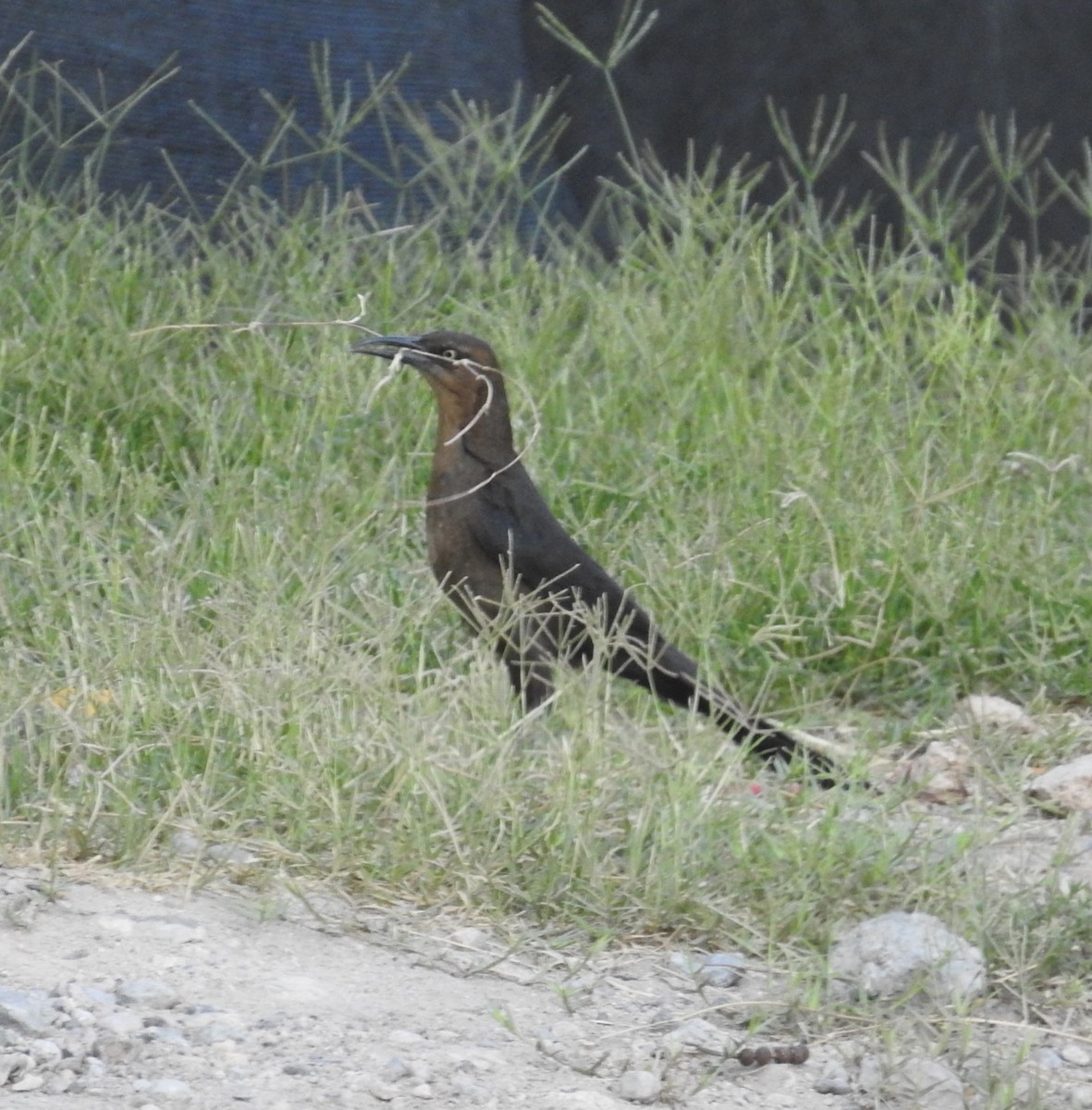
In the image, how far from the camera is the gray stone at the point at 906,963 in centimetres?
296

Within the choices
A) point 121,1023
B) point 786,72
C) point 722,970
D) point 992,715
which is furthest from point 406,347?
point 786,72

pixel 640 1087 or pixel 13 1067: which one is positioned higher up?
pixel 640 1087

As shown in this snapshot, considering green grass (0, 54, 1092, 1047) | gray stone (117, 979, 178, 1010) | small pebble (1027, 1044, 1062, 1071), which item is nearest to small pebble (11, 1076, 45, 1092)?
gray stone (117, 979, 178, 1010)

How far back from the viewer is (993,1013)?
3018 millimetres

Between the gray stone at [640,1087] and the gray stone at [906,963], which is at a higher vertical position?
the gray stone at [906,963]

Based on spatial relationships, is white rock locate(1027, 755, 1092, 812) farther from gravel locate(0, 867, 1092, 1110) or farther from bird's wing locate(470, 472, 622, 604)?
gravel locate(0, 867, 1092, 1110)

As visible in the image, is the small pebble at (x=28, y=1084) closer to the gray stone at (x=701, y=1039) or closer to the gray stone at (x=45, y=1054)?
the gray stone at (x=45, y=1054)

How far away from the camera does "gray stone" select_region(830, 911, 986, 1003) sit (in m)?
2.96

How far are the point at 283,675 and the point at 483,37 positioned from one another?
135 inches

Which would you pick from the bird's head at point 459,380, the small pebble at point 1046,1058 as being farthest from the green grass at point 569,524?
the bird's head at point 459,380

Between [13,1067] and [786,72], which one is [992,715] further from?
[786,72]

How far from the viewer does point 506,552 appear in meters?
4.20

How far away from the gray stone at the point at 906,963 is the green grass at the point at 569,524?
0.24ft

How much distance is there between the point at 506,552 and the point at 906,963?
1.49m
